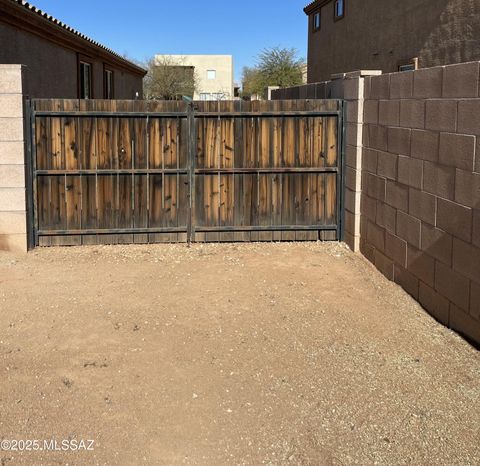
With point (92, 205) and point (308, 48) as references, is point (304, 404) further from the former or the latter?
point (308, 48)

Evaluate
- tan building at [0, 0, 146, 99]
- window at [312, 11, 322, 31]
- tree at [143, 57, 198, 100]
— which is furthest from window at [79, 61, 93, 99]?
tree at [143, 57, 198, 100]

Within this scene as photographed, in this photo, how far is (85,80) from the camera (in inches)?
722

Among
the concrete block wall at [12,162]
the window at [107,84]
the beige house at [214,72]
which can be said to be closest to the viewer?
the concrete block wall at [12,162]

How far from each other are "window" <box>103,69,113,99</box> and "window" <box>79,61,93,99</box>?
211 cm

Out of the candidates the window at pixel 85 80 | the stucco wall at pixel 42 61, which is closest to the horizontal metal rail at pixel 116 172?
the stucco wall at pixel 42 61

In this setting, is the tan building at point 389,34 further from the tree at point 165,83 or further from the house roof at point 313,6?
the tree at point 165,83

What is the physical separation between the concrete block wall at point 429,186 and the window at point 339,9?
1492 cm

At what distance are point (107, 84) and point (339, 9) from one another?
27.7 ft

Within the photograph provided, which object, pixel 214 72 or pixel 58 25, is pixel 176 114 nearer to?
pixel 58 25

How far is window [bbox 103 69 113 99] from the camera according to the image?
2114 centimetres

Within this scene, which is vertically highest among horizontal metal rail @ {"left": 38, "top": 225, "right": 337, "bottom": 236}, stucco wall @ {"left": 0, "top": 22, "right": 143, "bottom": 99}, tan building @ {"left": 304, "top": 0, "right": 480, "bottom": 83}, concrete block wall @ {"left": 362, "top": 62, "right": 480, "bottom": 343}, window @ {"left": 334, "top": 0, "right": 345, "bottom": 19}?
window @ {"left": 334, "top": 0, "right": 345, "bottom": 19}

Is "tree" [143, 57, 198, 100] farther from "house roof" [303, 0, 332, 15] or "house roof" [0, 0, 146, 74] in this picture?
"house roof" [0, 0, 146, 74]

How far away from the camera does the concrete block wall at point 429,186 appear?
5.57m

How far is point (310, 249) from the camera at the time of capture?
360 inches
